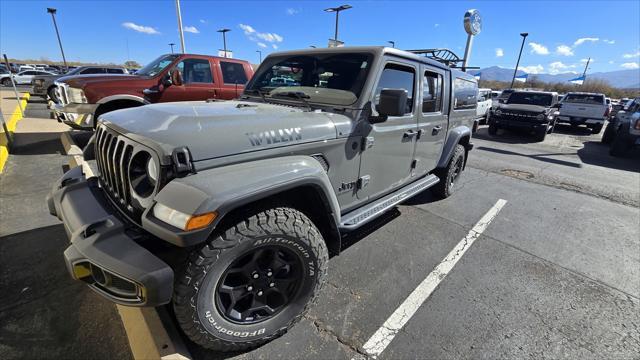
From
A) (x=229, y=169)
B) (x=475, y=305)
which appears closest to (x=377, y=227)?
(x=475, y=305)

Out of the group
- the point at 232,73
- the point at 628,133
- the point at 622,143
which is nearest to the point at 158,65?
the point at 232,73

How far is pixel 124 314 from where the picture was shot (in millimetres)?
1996

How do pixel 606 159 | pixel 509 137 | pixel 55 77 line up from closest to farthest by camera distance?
pixel 606 159
pixel 509 137
pixel 55 77

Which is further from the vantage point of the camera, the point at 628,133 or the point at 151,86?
the point at 628,133

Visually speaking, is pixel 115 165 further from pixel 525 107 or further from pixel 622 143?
pixel 525 107

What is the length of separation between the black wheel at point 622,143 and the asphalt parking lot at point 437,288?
5460 mm

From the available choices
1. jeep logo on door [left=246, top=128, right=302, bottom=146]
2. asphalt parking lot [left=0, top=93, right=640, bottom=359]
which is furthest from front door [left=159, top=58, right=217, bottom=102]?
jeep logo on door [left=246, top=128, right=302, bottom=146]

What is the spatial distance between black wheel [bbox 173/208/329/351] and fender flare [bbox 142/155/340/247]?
178mm

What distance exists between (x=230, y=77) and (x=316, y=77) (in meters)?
4.70

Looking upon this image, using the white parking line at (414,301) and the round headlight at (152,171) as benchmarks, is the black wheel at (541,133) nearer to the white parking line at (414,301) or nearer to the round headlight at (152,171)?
the white parking line at (414,301)

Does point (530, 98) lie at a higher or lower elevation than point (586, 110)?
higher

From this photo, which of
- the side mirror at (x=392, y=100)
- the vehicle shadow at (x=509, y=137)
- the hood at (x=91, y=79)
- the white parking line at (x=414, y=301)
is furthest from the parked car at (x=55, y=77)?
the vehicle shadow at (x=509, y=137)

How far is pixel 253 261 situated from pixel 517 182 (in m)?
6.09

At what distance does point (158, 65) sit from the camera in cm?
646
